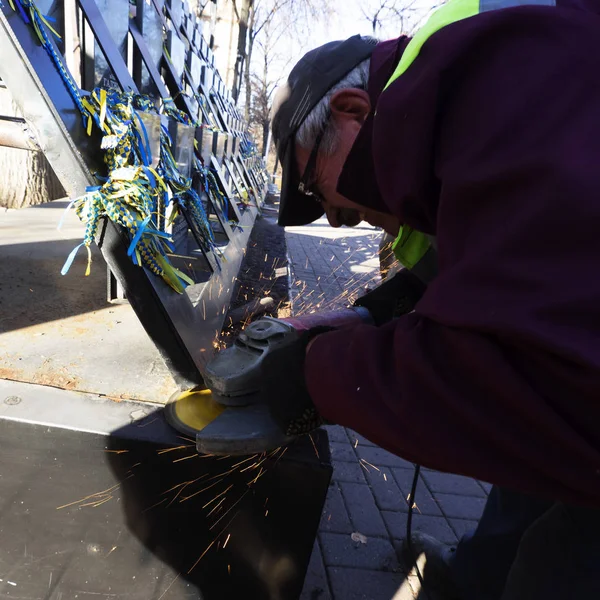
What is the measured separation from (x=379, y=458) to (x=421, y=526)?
0.54m

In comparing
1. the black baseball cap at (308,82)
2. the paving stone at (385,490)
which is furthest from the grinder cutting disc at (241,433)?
the paving stone at (385,490)

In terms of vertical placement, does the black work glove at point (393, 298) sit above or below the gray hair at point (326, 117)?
below

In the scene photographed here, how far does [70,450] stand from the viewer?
135 centimetres

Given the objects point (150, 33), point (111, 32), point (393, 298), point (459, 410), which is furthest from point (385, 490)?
point (150, 33)

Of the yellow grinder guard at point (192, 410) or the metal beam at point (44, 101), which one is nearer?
the metal beam at point (44, 101)

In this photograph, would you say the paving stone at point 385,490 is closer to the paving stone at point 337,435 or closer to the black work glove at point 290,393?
the paving stone at point 337,435

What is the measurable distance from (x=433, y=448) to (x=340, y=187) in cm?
62

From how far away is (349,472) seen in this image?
271 cm

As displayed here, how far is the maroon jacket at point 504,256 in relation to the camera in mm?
672

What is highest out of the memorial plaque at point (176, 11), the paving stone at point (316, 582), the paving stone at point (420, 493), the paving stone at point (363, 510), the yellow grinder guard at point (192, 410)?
the memorial plaque at point (176, 11)

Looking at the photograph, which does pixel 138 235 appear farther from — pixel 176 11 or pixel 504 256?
pixel 176 11

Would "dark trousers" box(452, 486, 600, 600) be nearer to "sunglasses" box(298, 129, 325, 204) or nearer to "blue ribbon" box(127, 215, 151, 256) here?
"sunglasses" box(298, 129, 325, 204)

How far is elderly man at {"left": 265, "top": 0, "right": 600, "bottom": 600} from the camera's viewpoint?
674mm

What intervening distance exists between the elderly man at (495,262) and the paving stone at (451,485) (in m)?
1.74
